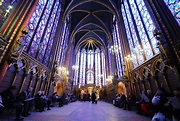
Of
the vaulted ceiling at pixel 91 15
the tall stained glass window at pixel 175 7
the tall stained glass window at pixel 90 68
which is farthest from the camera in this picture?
the tall stained glass window at pixel 90 68

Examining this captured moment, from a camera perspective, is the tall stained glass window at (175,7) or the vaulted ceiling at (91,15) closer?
the tall stained glass window at (175,7)

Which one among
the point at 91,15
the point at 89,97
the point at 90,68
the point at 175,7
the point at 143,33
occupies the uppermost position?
the point at 91,15

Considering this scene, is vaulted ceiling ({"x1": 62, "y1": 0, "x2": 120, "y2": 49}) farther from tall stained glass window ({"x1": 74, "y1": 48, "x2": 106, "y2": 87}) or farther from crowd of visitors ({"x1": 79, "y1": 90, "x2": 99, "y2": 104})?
crowd of visitors ({"x1": 79, "y1": 90, "x2": 99, "y2": 104})

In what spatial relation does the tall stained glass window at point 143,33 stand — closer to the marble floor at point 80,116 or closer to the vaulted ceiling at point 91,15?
the marble floor at point 80,116

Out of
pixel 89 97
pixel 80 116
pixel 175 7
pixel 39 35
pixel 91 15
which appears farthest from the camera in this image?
pixel 91 15

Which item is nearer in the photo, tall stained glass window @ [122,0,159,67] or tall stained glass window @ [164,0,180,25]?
tall stained glass window @ [164,0,180,25]

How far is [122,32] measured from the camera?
12344 mm

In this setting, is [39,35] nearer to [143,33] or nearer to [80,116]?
[80,116]

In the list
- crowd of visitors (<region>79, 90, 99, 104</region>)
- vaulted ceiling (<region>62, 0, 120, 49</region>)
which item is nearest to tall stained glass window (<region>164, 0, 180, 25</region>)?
vaulted ceiling (<region>62, 0, 120, 49</region>)

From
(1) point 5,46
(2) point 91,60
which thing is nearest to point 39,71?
(1) point 5,46

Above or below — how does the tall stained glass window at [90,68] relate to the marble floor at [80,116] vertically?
above

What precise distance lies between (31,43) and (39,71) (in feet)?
7.74

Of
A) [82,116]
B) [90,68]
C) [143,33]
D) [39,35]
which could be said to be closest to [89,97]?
[90,68]

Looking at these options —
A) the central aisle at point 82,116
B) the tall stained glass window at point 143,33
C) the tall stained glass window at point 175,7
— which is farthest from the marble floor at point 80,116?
the tall stained glass window at point 175,7
